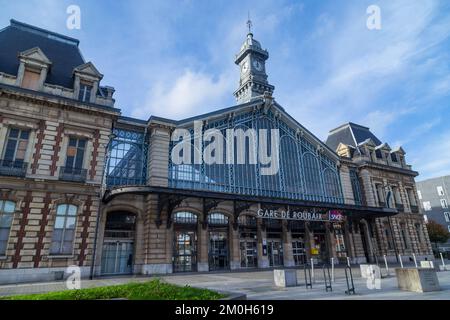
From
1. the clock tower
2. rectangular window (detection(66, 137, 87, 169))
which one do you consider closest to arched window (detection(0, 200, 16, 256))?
rectangular window (detection(66, 137, 87, 169))

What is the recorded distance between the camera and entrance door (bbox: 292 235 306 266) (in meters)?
28.2

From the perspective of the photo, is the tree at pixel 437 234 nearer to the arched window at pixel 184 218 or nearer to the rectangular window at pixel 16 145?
the arched window at pixel 184 218

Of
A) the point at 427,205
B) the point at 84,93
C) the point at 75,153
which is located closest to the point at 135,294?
the point at 75,153

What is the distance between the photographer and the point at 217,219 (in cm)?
2478

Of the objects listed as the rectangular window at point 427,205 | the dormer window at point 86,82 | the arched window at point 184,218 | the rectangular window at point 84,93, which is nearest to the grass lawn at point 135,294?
the arched window at point 184,218

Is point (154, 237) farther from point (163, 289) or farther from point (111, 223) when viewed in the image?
point (163, 289)

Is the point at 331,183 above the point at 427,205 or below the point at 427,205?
below

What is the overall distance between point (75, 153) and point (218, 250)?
1388cm

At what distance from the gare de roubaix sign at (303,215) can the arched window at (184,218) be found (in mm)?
5630

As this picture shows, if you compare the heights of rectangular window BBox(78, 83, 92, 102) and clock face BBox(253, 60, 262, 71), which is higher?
clock face BBox(253, 60, 262, 71)

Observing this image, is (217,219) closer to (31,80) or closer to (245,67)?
(31,80)

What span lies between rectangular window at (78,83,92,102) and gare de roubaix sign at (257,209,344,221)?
16.8 meters

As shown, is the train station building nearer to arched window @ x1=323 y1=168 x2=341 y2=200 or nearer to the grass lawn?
arched window @ x1=323 y1=168 x2=341 y2=200

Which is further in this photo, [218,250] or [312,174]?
[312,174]
